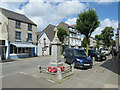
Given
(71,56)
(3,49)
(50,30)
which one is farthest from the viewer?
(50,30)

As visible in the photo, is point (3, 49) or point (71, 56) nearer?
point (71, 56)

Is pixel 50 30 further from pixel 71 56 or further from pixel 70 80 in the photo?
pixel 70 80

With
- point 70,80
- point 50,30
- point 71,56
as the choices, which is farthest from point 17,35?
point 70,80

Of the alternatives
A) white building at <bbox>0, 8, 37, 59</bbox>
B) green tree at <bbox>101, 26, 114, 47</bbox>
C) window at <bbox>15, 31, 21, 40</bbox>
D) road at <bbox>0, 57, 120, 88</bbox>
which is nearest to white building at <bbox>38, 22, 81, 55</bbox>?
white building at <bbox>0, 8, 37, 59</bbox>

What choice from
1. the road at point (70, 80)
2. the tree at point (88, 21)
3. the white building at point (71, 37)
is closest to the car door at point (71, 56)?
the road at point (70, 80)

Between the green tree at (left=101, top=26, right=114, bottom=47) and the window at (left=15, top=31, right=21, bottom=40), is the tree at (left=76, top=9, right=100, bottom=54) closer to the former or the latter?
the window at (left=15, top=31, right=21, bottom=40)

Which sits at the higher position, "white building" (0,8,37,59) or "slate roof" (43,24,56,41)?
"slate roof" (43,24,56,41)

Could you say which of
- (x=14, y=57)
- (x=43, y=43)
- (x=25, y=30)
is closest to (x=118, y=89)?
(x=14, y=57)

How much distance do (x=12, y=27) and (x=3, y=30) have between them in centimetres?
173

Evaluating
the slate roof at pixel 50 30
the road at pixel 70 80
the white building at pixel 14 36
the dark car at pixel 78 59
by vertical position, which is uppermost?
the slate roof at pixel 50 30

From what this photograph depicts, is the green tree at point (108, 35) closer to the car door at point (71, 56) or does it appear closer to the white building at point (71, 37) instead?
the white building at point (71, 37)

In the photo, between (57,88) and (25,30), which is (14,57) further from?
(57,88)

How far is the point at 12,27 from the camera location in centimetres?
2061

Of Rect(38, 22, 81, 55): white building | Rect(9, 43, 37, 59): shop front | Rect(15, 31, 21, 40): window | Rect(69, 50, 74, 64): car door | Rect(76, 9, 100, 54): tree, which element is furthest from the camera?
Rect(38, 22, 81, 55): white building
